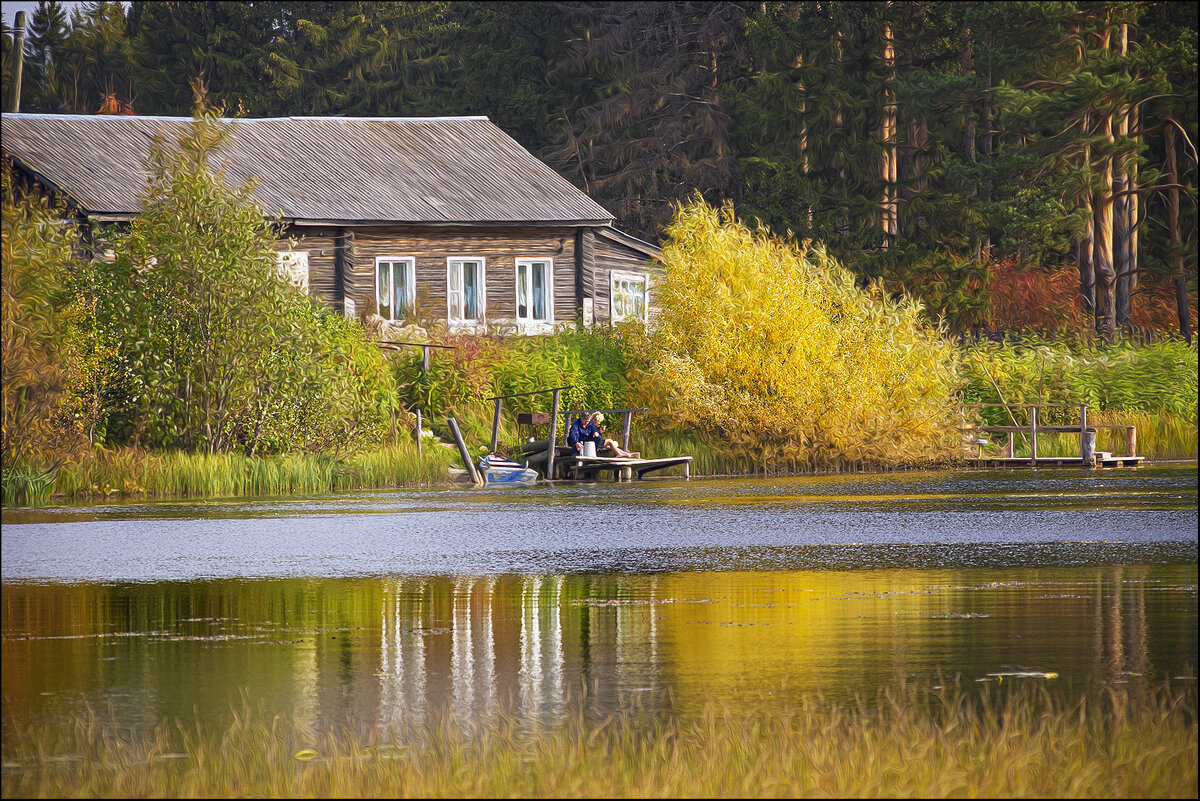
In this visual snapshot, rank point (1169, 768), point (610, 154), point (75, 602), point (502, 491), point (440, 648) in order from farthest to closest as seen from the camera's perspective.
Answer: point (610, 154) → point (502, 491) → point (75, 602) → point (440, 648) → point (1169, 768)

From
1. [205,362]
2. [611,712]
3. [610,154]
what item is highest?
[610,154]

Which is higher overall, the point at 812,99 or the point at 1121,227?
the point at 812,99

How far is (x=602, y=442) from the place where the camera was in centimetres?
3303

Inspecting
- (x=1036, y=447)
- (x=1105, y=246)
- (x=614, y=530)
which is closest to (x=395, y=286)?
(x=1036, y=447)

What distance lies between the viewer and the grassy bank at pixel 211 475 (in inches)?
1095

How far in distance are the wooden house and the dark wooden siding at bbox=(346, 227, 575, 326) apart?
3cm

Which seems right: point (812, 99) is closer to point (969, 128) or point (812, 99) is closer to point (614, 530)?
point (969, 128)

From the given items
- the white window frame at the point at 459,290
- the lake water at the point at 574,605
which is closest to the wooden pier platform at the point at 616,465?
the lake water at the point at 574,605

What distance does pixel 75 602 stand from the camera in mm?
14891

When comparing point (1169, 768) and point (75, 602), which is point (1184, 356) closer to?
point (75, 602)

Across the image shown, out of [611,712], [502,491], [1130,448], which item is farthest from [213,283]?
[611,712]

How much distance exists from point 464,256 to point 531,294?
204cm

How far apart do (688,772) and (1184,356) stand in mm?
35548

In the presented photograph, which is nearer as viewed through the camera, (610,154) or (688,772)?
(688,772)
